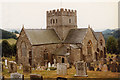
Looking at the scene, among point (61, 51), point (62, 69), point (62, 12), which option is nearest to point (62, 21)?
point (62, 12)

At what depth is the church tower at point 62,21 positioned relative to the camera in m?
36.5

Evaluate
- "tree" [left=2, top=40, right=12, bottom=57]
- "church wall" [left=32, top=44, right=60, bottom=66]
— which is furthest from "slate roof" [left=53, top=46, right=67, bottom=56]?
"tree" [left=2, top=40, right=12, bottom=57]

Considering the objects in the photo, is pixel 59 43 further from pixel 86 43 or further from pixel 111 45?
pixel 111 45

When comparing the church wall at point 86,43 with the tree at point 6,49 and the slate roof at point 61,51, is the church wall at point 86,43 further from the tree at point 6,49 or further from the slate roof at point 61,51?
the tree at point 6,49

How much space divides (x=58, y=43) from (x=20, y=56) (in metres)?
6.99

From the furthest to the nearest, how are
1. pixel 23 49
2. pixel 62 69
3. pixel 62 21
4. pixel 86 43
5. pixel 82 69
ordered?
pixel 62 21
pixel 86 43
pixel 23 49
pixel 62 69
pixel 82 69

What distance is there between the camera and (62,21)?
3659 centimetres

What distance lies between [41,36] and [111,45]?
55.9 ft

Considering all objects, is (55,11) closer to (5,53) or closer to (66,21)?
(66,21)

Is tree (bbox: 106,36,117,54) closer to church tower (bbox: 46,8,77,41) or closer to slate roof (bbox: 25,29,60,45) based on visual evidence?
church tower (bbox: 46,8,77,41)

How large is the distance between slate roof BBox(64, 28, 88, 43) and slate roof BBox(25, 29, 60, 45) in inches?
79.8

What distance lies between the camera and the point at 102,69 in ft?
79.8

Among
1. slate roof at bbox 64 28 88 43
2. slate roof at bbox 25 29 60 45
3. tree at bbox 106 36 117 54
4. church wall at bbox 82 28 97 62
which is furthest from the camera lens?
tree at bbox 106 36 117 54

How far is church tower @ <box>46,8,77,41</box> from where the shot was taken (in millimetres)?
36475
